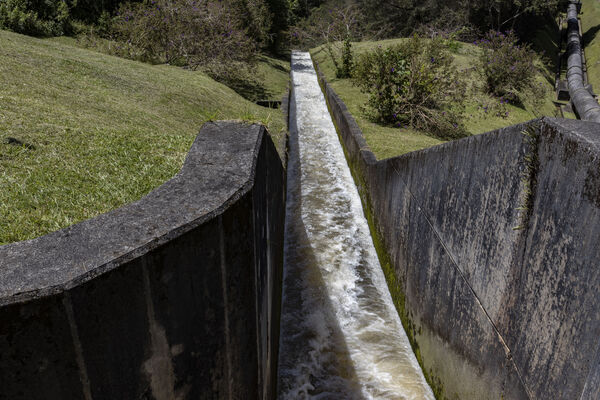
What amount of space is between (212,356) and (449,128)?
39.5 feet

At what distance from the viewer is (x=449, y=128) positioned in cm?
1292

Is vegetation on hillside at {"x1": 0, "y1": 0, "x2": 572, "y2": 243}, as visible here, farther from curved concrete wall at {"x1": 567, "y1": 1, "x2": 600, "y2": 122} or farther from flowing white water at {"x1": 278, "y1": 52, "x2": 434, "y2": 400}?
flowing white water at {"x1": 278, "y1": 52, "x2": 434, "y2": 400}

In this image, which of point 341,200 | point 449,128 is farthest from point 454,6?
point 341,200

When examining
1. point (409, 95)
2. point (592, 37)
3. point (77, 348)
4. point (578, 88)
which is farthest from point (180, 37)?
point (592, 37)

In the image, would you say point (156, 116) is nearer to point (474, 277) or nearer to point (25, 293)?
point (474, 277)

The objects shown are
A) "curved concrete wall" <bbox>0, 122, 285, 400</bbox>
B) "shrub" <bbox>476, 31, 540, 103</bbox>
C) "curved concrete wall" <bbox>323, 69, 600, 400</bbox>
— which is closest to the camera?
"curved concrete wall" <bbox>0, 122, 285, 400</bbox>

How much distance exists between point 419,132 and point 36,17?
49.4 feet

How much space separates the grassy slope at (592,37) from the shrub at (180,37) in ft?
78.8

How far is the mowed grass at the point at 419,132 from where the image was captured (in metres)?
10.6

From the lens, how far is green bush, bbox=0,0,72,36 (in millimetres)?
15766

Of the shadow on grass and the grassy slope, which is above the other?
the grassy slope

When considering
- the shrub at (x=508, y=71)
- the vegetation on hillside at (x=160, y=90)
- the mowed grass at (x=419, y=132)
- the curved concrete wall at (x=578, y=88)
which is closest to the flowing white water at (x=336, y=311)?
the mowed grass at (x=419, y=132)

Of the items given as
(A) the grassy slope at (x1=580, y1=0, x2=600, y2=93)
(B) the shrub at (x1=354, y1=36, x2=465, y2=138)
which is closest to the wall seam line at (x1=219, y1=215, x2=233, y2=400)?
(B) the shrub at (x1=354, y1=36, x2=465, y2=138)

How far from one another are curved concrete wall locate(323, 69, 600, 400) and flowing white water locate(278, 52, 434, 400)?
1.60 feet
